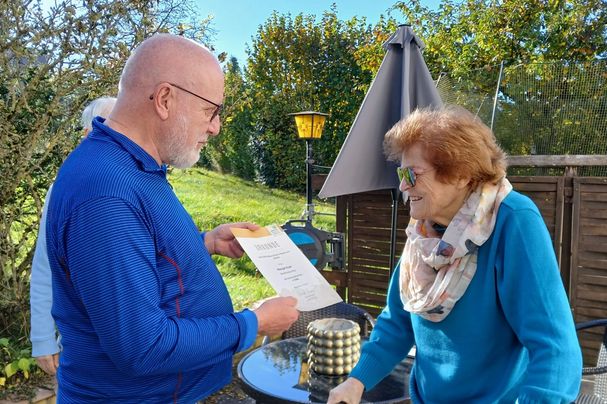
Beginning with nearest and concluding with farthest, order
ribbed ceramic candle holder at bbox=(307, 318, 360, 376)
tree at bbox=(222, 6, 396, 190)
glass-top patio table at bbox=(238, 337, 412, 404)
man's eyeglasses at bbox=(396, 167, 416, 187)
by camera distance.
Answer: man's eyeglasses at bbox=(396, 167, 416, 187) → glass-top patio table at bbox=(238, 337, 412, 404) → ribbed ceramic candle holder at bbox=(307, 318, 360, 376) → tree at bbox=(222, 6, 396, 190)

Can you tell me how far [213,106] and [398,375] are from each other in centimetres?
164

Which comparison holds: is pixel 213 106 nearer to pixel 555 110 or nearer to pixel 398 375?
pixel 398 375

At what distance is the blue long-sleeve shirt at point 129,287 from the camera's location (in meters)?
1.19

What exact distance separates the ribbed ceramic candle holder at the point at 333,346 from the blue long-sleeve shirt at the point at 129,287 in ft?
3.06

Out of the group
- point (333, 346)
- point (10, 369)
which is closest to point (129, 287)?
point (333, 346)

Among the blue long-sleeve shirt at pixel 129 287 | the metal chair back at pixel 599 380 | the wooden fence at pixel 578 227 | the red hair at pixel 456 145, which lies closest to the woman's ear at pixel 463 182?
the red hair at pixel 456 145

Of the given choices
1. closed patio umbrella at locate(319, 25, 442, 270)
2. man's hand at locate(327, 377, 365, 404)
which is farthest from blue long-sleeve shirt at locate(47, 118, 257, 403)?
Answer: closed patio umbrella at locate(319, 25, 442, 270)

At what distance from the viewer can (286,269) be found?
1.73 meters

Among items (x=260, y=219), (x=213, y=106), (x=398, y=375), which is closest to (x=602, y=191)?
(x=398, y=375)

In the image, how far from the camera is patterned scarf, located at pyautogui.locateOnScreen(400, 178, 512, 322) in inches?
55.1

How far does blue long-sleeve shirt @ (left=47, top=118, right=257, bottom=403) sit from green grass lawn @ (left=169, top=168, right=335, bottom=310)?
3678mm

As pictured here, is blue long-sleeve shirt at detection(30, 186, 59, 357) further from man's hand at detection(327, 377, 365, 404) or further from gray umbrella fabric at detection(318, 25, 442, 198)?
gray umbrella fabric at detection(318, 25, 442, 198)

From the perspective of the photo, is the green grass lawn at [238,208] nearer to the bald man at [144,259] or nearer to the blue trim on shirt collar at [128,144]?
the bald man at [144,259]

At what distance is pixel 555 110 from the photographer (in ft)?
19.5
